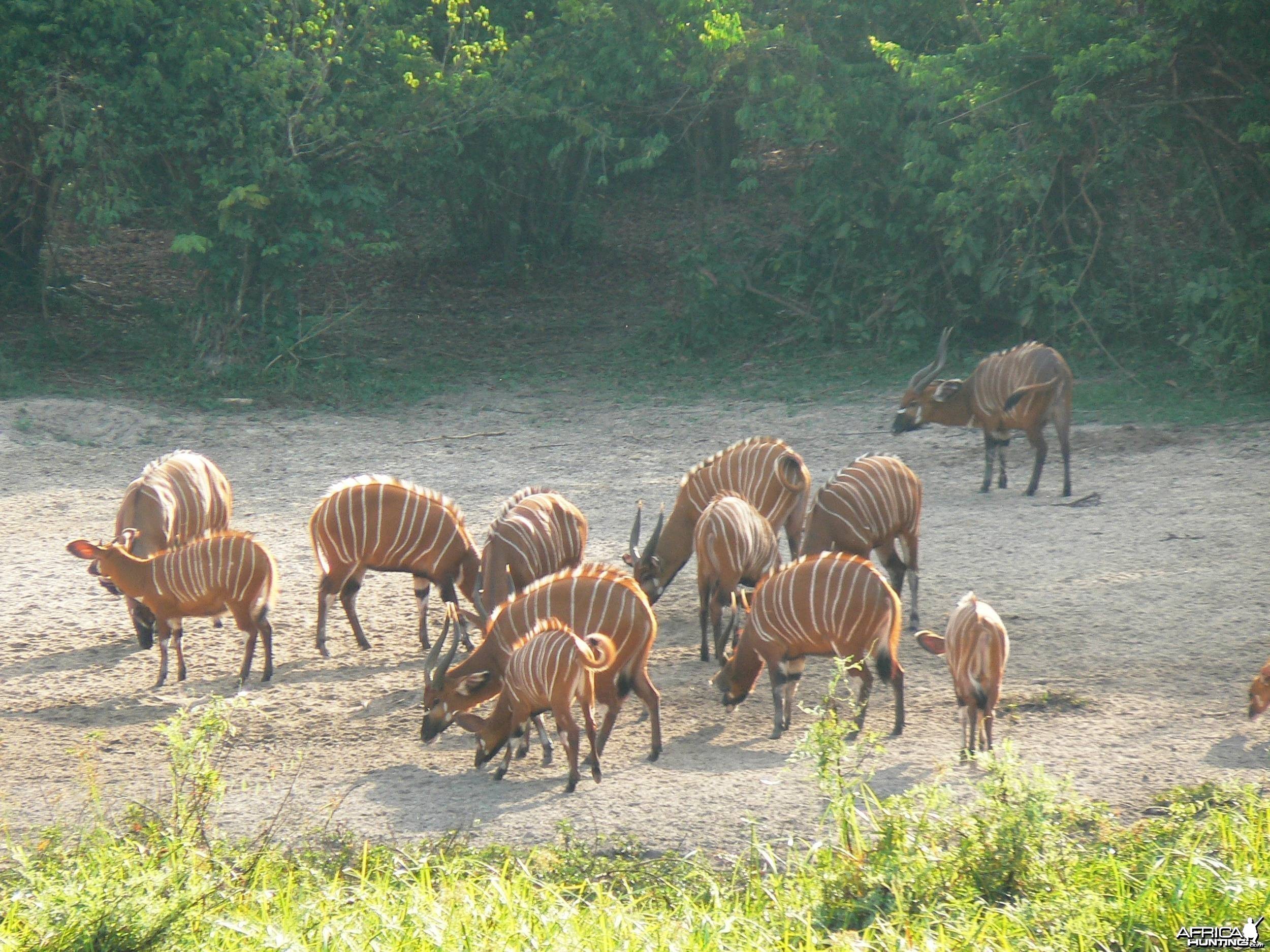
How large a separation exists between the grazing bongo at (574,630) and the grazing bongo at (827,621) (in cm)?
49

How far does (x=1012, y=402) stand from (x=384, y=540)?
14.0 ft

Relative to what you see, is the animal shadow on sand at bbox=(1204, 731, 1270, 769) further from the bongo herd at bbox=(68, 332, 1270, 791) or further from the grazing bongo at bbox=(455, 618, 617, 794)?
the grazing bongo at bbox=(455, 618, 617, 794)

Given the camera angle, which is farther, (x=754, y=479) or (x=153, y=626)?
(x=754, y=479)

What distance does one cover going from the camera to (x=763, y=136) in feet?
45.2

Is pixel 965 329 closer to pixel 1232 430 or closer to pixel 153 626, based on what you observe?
pixel 1232 430

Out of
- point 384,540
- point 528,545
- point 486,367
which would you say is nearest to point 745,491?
point 528,545

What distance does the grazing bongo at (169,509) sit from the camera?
710 cm

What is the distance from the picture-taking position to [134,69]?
11859mm

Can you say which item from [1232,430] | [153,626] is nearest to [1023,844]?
[153,626]

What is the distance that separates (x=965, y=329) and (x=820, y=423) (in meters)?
3.19

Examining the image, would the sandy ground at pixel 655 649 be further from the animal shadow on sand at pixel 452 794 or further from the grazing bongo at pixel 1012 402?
the grazing bongo at pixel 1012 402

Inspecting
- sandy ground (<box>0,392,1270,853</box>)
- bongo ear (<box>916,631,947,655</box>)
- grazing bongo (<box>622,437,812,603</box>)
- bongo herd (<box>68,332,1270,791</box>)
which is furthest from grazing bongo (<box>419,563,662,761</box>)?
grazing bongo (<box>622,437,812,603</box>)

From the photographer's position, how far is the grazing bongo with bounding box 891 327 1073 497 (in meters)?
9.05

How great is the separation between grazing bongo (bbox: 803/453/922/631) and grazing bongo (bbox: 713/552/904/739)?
1194 millimetres
